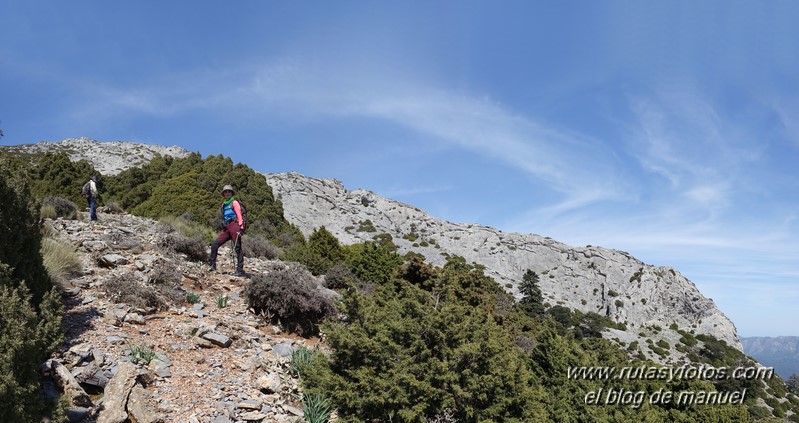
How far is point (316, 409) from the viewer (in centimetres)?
558

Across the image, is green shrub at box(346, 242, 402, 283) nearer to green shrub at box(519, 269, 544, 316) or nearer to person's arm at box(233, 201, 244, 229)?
person's arm at box(233, 201, 244, 229)

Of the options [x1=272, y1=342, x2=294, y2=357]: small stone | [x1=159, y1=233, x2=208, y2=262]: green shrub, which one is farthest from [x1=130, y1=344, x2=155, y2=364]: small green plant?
[x1=159, y1=233, x2=208, y2=262]: green shrub

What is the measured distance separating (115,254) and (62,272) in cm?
197

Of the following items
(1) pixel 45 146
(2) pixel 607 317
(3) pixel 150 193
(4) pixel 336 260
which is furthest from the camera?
(1) pixel 45 146

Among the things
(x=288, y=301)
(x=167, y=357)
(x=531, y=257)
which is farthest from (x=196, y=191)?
(x=531, y=257)

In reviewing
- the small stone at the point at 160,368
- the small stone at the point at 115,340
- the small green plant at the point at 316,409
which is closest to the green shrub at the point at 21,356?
the small stone at the point at 160,368

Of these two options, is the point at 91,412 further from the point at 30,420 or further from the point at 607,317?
the point at 607,317

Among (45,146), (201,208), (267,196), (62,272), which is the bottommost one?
(62,272)

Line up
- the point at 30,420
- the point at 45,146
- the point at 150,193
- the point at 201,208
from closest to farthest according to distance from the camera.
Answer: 1. the point at 30,420
2. the point at 201,208
3. the point at 150,193
4. the point at 45,146

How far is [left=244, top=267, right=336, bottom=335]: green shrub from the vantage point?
27.5ft

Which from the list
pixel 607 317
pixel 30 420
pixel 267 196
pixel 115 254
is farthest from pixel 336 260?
pixel 607 317

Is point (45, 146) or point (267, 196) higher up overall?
point (45, 146)

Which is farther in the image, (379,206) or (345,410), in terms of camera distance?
(379,206)

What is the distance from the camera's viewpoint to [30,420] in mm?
3758
